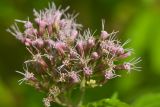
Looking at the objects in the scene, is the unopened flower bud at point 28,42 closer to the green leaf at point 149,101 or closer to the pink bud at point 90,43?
the pink bud at point 90,43

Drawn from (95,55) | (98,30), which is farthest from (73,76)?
(98,30)

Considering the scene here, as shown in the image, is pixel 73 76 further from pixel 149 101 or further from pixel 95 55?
pixel 149 101

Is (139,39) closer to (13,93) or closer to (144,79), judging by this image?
(144,79)

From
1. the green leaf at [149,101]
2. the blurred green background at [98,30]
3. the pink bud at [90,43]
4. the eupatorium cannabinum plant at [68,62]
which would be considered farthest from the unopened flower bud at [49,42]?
the blurred green background at [98,30]

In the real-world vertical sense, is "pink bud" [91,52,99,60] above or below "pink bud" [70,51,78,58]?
below

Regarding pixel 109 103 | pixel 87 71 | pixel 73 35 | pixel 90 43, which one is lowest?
pixel 109 103

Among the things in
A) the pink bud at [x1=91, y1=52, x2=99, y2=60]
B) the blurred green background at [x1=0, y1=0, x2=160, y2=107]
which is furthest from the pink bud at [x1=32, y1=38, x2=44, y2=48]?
the blurred green background at [x1=0, y1=0, x2=160, y2=107]

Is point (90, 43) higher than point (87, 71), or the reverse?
point (90, 43)

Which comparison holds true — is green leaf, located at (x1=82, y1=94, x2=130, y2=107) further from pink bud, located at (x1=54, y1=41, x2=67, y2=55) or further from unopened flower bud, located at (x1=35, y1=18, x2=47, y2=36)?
unopened flower bud, located at (x1=35, y1=18, x2=47, y2=36)

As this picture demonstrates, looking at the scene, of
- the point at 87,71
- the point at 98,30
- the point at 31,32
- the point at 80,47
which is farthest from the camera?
the point at 98,30
